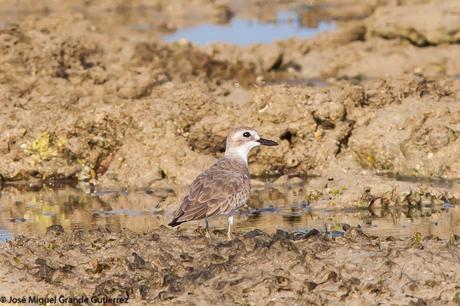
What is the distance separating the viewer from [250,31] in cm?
3400

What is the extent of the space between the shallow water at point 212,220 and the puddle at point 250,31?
1384cm

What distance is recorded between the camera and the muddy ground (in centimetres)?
1005

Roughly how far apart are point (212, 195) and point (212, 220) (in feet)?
7.20

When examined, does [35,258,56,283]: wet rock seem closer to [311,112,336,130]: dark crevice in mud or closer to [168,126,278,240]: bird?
[168,126,278,240]: bird

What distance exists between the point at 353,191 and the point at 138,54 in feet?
38.0

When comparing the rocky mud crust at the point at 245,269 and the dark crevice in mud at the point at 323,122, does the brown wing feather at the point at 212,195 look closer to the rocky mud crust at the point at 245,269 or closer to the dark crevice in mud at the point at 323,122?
the rocky mud crust at the point at 245,269

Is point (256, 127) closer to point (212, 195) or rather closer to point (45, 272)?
point (212, 195)

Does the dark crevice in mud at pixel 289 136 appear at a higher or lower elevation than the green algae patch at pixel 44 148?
higher

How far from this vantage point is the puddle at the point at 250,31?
103 ft

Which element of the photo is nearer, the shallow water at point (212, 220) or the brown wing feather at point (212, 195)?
the brown wing feather at point (212, 195)

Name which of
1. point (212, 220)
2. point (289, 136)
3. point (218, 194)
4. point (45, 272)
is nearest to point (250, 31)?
point (289, 136)

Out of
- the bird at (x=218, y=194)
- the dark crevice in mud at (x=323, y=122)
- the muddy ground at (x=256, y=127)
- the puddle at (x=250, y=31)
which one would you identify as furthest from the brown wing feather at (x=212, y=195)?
the puddle at (x=250, y=31)

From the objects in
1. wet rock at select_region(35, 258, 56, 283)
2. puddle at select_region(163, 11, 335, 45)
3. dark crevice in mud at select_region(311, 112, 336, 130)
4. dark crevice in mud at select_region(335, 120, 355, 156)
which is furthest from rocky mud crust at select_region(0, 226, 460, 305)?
puddle at select_region(163, 11, 335, 45)

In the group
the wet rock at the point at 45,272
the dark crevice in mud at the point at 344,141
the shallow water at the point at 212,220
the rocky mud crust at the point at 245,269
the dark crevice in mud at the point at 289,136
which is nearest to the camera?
the rocky mud crust at the point at 245,269
